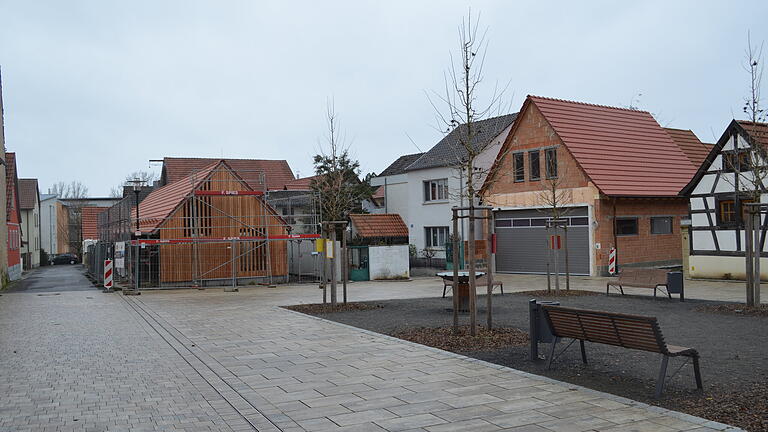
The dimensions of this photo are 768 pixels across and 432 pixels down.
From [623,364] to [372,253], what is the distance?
20741 mm

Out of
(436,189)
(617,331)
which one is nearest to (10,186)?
(436,189)

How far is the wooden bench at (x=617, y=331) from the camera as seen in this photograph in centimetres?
764

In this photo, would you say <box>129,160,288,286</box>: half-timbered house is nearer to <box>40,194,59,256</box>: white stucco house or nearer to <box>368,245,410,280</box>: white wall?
<box>368,245,410,280</box>: white wall

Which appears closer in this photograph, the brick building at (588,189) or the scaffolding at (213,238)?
the scaffolding at (213,238)

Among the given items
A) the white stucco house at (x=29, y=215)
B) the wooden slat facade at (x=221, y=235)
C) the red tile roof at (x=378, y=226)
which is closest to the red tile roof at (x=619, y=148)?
the red tile roof at (x=378, y=226)

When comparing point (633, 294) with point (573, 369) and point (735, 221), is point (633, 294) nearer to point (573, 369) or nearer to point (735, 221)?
point (735, 221)

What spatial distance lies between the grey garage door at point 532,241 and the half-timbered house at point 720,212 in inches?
170

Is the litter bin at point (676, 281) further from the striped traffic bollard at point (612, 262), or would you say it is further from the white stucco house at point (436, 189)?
the white stucco house at point (436, 189)

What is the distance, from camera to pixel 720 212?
25000mm

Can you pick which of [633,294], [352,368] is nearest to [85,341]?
[352,368]

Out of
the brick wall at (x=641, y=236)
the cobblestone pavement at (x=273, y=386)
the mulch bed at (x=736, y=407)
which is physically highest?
the brick wall at (x=641, y=236)

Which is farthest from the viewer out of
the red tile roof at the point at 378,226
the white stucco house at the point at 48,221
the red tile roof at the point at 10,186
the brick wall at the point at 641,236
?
the white stucco house at the point at 48,221

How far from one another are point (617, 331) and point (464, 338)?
3730mm

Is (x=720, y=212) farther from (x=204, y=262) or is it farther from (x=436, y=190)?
(x=204, y=262)
